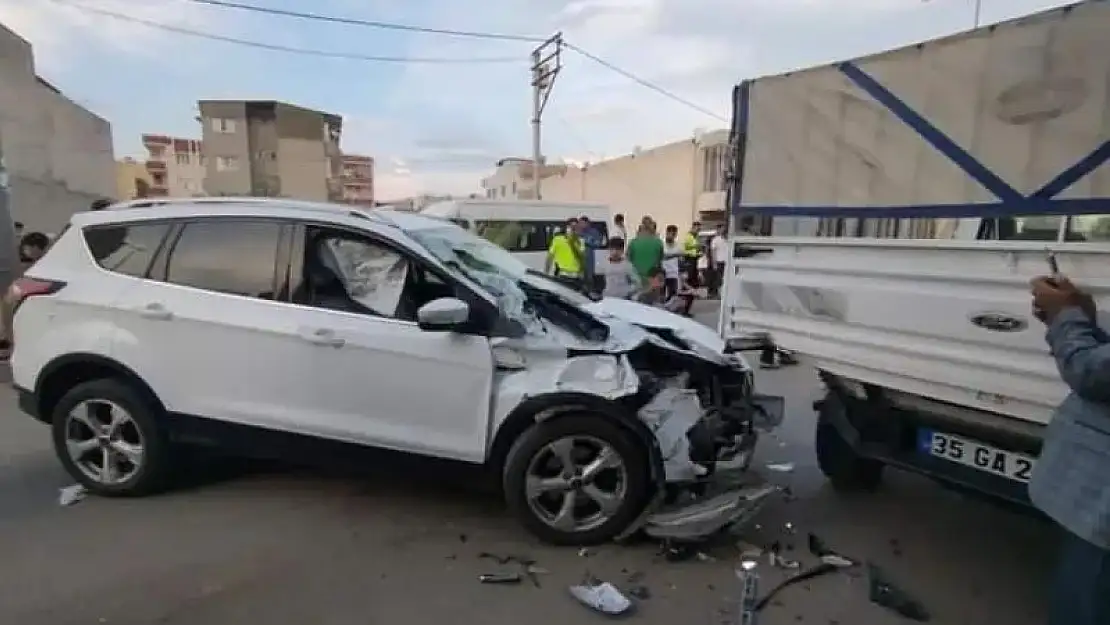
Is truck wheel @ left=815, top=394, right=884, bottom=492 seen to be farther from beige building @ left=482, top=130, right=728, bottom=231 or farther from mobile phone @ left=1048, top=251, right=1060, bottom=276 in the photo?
beige building @ left=482, top=130, right=728, bottom=231

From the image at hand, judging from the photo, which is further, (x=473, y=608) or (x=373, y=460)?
(x=373, y=460)

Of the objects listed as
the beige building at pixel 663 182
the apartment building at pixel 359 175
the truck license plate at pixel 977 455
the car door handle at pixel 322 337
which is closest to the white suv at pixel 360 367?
the car door handle at pixel 322 337

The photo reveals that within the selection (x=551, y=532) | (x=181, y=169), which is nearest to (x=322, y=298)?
(x=551, y=532)

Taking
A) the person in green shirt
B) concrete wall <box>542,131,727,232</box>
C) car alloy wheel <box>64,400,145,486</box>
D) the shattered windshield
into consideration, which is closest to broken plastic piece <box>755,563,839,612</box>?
the shattered windshield

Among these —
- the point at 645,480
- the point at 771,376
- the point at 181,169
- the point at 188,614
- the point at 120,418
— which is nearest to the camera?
the point at 188,614

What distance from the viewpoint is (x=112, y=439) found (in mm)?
3996

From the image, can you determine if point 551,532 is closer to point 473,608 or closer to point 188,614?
point 473,608

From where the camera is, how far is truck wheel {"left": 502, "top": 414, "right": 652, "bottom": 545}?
3.46 meters

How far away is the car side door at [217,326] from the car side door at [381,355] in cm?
11

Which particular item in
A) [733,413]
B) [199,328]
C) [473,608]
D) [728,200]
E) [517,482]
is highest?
[728,200]

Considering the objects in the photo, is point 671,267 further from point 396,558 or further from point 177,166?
point 177,166

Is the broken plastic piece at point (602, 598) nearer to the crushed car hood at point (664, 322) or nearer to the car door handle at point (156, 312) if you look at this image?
the crushed car hood at point (664, 322)

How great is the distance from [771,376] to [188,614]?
586 cm

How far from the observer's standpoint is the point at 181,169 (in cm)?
5209
